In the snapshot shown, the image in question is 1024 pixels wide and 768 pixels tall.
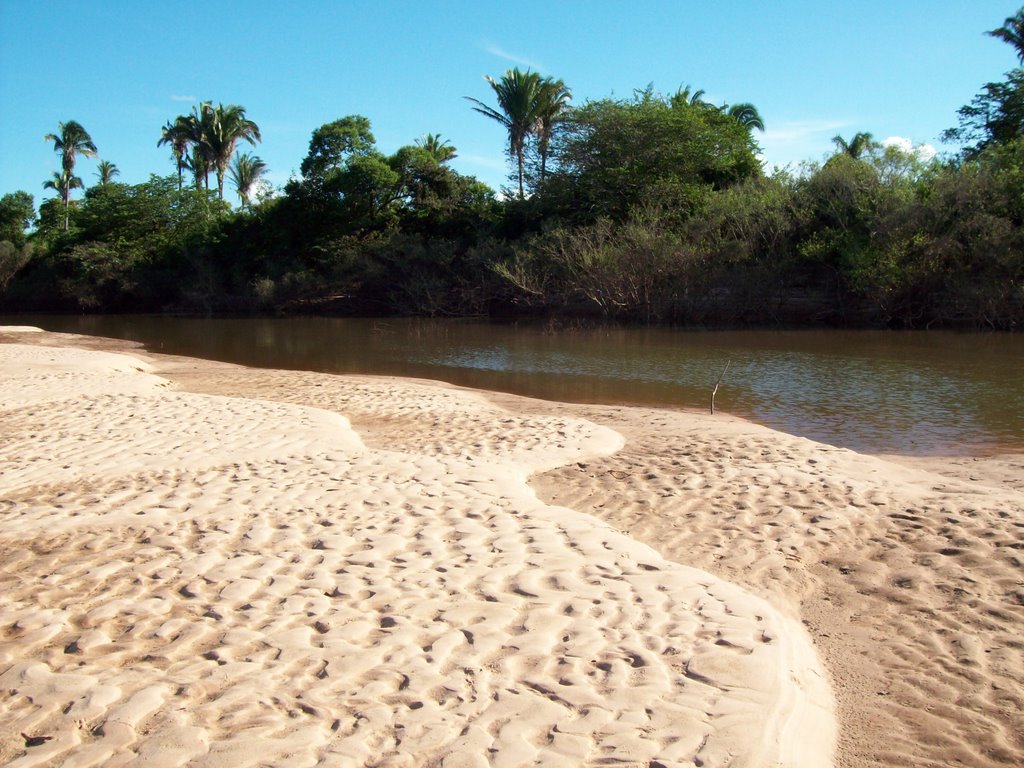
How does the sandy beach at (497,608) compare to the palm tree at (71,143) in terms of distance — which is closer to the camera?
the sandy beach at (497,608)

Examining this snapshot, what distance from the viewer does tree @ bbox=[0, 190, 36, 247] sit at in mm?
61188

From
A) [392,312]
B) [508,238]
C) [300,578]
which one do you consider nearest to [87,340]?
[392,312]

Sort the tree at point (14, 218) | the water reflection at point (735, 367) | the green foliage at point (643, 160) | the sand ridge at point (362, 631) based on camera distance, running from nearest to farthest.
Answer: the sand ridge at point (362, 631) < the water reflection at point (735, 367) < the green foliage at point (643, 160) < the tree at point (14, 218)

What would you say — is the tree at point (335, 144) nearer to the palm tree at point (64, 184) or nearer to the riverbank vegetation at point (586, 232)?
the riverbank vegetation at point (586, 232)

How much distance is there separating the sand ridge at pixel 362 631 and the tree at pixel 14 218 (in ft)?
212

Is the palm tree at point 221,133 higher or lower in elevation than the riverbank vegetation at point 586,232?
higher

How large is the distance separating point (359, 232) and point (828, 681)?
45.1 meters

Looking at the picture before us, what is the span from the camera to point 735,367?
20672 mm

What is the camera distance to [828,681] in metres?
4.03

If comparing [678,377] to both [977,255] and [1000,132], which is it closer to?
[977,255]

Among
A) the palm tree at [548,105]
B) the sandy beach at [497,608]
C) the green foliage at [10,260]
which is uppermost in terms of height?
the palm tree at [548,105]

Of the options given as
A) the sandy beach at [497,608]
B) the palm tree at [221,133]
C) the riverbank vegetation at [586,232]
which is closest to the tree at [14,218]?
the riverbank vegetation at [586,232]

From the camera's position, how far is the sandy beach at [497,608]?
3.08 meters

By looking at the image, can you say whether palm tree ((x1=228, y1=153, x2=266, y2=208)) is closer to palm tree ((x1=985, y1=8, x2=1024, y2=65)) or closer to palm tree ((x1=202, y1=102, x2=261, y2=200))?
palm tree ((x1=202, y1=102, x2=261, y2=200))
